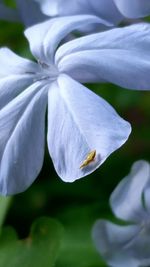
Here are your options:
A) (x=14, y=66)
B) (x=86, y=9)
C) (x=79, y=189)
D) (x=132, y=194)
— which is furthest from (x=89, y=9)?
(x=79, y=189)

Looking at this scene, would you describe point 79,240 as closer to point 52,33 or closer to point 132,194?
point 132,194

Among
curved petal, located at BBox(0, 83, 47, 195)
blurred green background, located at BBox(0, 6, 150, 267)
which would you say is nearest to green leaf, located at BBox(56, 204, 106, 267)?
blurred green background, located at BBox(0, 6, 150, 267)

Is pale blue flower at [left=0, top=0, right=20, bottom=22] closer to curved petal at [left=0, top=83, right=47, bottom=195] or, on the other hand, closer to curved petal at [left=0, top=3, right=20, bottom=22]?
curved petal at [left=0, top=3, right=20, bottom=22]

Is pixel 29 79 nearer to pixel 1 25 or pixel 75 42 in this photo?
pixel 75 42

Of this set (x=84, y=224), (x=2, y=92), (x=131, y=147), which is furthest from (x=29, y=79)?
(x=131, y=147)

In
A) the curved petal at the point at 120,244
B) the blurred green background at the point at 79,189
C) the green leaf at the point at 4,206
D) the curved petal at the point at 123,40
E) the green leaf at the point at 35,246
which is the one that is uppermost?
the curved petal at the point at 123,40

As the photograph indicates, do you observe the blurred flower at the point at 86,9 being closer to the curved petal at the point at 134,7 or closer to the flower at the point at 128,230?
the curved petal at the point at 134,7

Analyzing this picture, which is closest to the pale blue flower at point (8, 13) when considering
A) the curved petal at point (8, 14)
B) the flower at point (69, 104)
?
the curved petal at point (8, 14)
